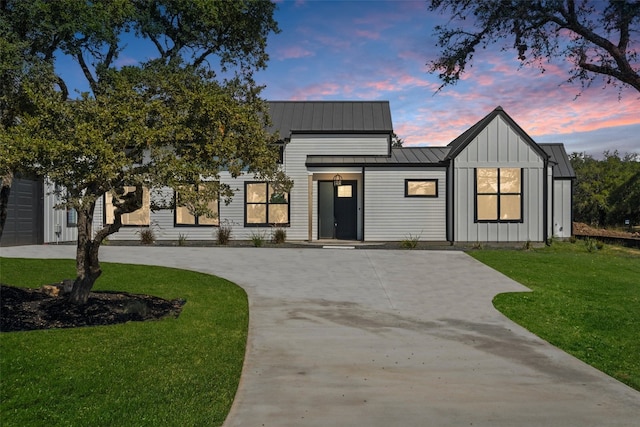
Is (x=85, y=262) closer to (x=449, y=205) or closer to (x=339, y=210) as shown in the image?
(x=339, y=210)

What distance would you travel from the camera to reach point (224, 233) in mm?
20672

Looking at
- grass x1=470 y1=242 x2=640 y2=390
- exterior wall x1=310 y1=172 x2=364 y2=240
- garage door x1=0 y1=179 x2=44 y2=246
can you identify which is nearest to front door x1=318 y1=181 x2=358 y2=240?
exterior wall x1=310 y1=172 x2=364 y2=240

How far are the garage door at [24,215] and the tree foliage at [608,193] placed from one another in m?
42.7

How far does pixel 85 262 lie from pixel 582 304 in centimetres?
991

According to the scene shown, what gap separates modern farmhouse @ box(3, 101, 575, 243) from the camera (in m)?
20.8

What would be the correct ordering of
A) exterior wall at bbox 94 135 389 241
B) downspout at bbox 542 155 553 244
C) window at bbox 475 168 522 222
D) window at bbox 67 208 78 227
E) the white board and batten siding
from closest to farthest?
the white board and batten siding, downspout at bbox 542 155 553 244, window at bbox 475 168 522 222, window at bbox 67 208 78 227, exterior wall at bbox 94 135 389 241

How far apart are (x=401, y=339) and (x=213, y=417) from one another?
3597 millimetres

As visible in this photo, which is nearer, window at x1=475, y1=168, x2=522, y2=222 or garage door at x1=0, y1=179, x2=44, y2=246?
garage door at x1=0, y1=179, x2=44, y2=246

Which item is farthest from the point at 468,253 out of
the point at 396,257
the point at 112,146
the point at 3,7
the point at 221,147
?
the point at 3,7

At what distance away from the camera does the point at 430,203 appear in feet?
70.6

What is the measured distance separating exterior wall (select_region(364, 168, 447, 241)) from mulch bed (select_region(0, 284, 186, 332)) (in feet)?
43.5

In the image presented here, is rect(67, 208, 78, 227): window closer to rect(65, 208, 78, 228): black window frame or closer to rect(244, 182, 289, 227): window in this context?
rect(65, 208, 78, 228): black window frame

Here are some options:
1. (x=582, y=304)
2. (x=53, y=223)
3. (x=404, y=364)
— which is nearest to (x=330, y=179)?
(x=53, y=223)

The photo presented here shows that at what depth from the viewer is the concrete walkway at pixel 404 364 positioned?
14.8ft
